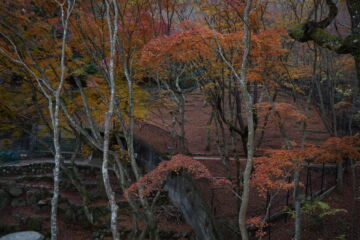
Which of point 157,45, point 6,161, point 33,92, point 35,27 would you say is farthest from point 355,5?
point 6,161

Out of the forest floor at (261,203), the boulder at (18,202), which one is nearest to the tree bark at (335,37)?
the forest floor at (261,203)

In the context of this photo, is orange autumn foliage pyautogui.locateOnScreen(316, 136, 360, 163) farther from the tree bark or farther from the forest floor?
the tree bark

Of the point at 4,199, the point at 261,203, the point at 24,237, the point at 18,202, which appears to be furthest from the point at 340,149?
the point at 4,199

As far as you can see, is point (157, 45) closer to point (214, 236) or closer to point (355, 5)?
point (355, 5)

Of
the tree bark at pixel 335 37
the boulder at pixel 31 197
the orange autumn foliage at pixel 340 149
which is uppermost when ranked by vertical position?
the tree bark at pixel 335 37

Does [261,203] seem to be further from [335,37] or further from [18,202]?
[18,202]

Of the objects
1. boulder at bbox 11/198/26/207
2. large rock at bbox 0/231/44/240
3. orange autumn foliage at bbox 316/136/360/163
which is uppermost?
orange autumn foliage at bbox 316/136/360/163

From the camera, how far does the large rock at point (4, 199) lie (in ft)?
50.0

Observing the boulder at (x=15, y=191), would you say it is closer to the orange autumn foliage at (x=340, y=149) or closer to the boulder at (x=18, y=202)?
the boulder at (x=18, y=202)

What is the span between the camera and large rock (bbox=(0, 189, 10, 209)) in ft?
50.0

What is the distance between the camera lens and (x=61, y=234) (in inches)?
547

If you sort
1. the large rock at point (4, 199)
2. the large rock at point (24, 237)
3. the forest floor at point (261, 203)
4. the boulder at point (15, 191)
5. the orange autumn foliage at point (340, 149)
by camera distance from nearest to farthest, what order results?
the orange autumn foliage at point (340, 149) → the forest floor at point (261, 203) → the large rock at point (24, 237) → the large rock at point (4, 199) → the boulder at point (15, 191)

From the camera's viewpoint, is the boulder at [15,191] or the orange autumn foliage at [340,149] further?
the boulder at [15,191]

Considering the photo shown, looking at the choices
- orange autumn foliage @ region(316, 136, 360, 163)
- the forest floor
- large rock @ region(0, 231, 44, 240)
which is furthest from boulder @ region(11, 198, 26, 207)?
orange autumn foliage @ region(316, 136, 360, 163)
